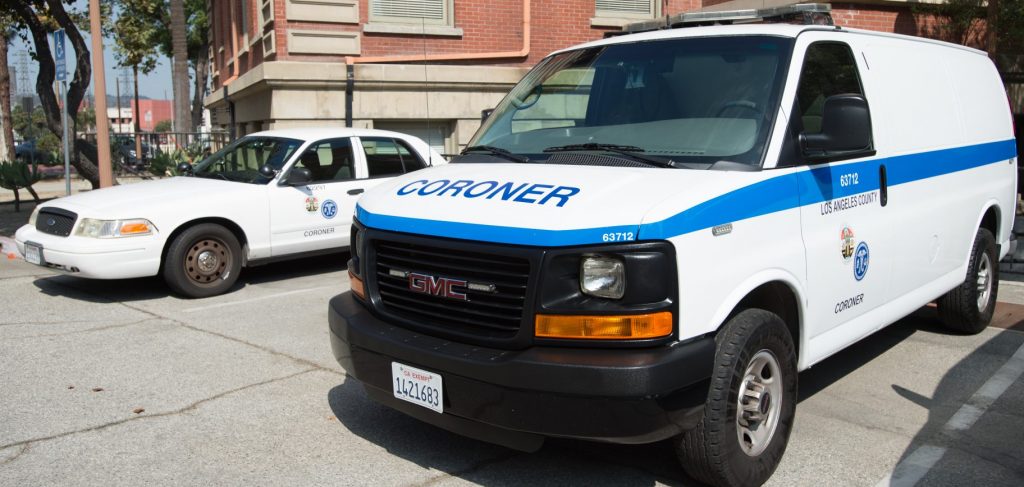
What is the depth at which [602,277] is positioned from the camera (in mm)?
3490

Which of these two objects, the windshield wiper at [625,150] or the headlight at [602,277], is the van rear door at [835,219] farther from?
the headlight at [602,277]

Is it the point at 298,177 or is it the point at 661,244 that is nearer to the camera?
the point at 661,244

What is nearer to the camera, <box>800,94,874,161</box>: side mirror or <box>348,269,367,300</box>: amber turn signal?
<box>800,94,874,161</box>: side mirror

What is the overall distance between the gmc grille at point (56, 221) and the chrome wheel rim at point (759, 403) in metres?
6.48

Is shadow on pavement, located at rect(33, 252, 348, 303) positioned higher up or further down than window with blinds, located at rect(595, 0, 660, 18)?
further down

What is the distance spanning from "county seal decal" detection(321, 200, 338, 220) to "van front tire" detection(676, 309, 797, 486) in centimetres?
609

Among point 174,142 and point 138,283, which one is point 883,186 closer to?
point 138,283

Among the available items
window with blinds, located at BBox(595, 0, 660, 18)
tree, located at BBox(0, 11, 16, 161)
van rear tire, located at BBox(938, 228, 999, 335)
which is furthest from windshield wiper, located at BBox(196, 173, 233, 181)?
tree, located at BBox(0, 11, 16, 161)

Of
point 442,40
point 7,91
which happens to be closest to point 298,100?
point 442,40

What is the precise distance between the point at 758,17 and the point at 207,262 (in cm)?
562

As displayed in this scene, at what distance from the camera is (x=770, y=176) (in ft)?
13.1

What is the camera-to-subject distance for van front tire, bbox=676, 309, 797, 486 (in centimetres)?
366

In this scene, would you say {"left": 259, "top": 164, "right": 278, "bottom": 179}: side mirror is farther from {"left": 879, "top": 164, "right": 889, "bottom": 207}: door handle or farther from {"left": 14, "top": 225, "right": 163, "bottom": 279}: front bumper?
{"left": 879, "top": 164, "right": 889, "bottom": 207}: door handle

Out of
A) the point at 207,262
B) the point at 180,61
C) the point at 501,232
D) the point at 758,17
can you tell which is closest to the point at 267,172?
the point at 207,262
